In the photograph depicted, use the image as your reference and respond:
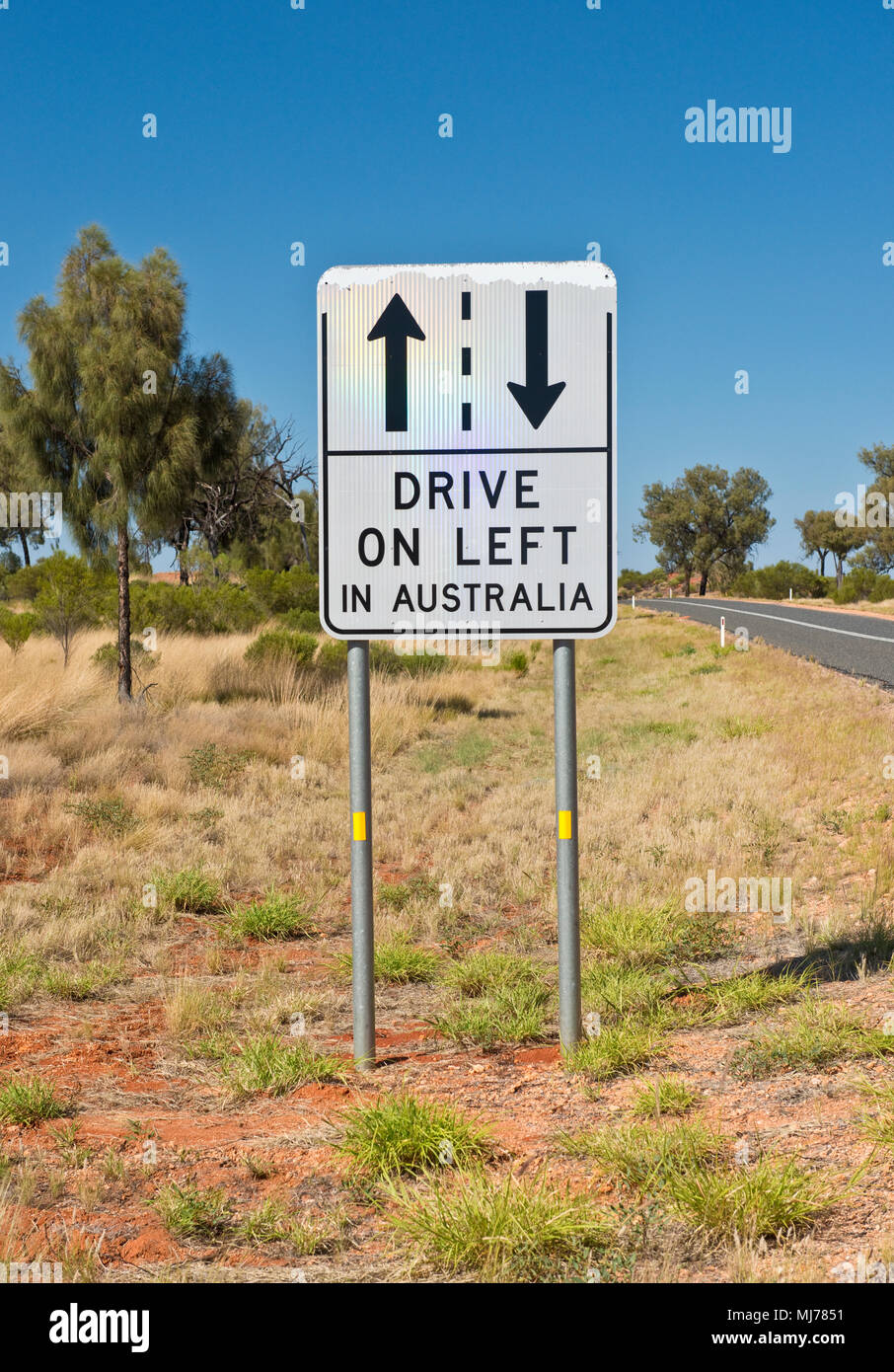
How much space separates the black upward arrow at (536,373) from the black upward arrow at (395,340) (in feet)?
1.40

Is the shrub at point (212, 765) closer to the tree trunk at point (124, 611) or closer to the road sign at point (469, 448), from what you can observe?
the tree trunk at point (124, 611)

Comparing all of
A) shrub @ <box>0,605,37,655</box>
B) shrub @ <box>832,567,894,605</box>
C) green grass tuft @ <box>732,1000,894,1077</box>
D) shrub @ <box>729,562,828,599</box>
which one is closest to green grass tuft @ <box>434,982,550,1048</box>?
green grass tuft @ <box>732,1000,894,1077</box>

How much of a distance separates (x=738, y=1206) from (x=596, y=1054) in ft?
4.08

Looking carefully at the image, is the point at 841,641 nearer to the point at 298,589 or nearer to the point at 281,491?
the point at 298,589

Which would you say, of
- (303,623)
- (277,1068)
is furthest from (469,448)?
(303,623)

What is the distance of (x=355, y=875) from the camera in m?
4.24

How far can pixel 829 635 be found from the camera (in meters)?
25.5

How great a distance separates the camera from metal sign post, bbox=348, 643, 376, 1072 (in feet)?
13.7

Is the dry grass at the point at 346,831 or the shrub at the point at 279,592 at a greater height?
the shrub at the point at 279,592

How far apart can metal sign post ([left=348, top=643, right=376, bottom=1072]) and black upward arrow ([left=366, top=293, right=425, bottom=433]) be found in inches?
40.2

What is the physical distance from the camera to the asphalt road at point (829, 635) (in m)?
18.2

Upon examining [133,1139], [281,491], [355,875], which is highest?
[281,491]

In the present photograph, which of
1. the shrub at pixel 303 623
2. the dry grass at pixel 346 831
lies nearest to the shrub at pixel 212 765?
the dry grass at pixel 346 831
